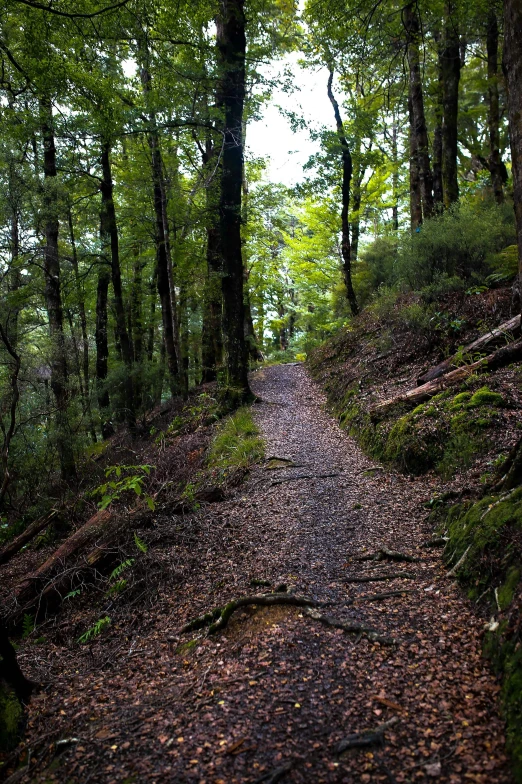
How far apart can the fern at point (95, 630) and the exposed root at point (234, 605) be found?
2.96ft

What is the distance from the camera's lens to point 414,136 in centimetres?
1203

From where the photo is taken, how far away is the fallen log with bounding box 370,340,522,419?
6.27 metres

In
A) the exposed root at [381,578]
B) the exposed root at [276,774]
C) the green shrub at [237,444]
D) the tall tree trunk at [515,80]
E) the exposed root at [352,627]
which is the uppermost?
the tall tree trunk at [515,80]

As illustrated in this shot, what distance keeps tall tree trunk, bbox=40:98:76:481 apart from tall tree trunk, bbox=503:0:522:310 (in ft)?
29.8

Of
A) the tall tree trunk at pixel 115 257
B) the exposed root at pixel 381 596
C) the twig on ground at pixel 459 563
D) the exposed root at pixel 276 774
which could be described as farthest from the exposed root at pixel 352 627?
the tall tree trunk at pixel 115 257

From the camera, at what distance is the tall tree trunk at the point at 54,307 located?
1006cm

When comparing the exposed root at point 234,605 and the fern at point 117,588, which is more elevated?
the exposed root at point 234,605

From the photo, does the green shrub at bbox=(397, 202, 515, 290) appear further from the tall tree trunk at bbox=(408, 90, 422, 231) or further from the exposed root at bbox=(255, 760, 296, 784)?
the exposed root at bbox=(255, 760, 296, 784)

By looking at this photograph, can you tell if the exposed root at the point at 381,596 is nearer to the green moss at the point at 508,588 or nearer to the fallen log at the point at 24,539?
the green moss at the point at 508,588

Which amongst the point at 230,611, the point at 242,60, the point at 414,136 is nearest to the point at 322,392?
the point at 414,136

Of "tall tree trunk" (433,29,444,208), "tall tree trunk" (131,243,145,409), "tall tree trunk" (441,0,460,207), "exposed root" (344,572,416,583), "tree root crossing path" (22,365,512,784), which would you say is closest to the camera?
"tree root crossing path" (22,365,512,784)

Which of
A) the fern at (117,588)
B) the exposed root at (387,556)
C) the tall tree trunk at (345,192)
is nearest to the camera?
the exposed root at (387,556)

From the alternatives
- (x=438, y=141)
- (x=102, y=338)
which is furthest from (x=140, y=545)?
(x=438, y=141)

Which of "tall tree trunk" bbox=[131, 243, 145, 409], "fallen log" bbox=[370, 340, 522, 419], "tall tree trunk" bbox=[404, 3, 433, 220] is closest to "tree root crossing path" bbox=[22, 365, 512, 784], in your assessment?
"fallen log" bbox=[370, 340, 522, 419]
